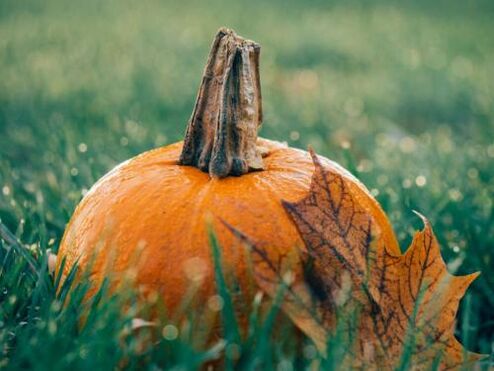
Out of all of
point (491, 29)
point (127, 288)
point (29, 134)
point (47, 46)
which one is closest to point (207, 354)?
point (127, 288)

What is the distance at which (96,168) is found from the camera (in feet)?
10.4

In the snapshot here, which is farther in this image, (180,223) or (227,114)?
(227,114)

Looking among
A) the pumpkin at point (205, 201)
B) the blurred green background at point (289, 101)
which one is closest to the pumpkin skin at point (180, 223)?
the pumpkin at point (205, 201)

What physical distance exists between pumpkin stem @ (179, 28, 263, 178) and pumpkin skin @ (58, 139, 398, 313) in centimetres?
4

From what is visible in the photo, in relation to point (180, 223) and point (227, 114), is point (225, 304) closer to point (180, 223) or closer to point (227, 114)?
point (180, 223)

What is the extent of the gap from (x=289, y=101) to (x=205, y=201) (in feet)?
12.3

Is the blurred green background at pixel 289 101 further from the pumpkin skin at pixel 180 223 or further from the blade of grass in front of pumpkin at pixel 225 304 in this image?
the blade of grass in front of pumpkin at pixel 225 304

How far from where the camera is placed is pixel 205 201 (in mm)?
1622

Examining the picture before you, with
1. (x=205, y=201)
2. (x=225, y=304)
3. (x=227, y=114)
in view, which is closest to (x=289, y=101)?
(x=227, y=114)

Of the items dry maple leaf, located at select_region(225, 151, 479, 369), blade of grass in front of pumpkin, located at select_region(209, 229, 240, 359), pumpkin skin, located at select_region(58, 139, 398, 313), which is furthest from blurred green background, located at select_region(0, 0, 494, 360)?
blade of grass in front of pumpkin, located at select_region(209, 229, 240, 359)

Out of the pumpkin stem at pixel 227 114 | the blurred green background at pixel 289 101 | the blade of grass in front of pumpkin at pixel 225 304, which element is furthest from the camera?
the blurred green background at pixel 289 101

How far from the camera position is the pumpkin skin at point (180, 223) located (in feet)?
5.00

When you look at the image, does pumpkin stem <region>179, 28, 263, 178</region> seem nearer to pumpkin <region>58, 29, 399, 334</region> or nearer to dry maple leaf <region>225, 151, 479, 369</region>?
pumpkin <region>58, 29, 399, 334</region>

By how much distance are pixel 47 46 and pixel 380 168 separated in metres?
4.63
